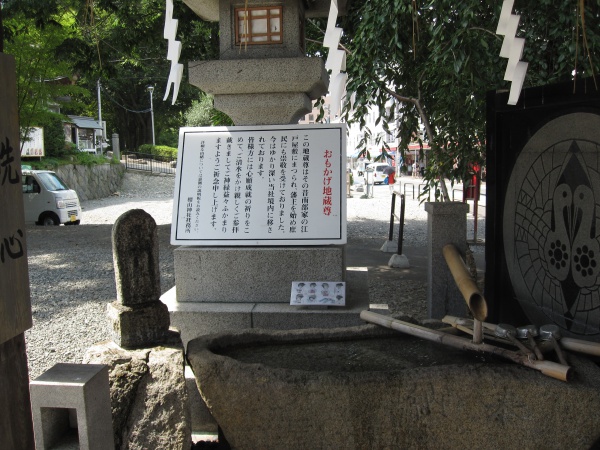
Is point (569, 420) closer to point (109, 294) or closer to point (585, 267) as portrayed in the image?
point (585, 267)

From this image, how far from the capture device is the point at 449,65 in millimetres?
4555

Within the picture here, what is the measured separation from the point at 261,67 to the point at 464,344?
95.6 inches

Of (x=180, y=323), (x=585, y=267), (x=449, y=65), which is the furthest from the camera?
(x=449, y=65)

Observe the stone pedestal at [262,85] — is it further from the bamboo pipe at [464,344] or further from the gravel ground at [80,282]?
the gravel ground at [80,282]

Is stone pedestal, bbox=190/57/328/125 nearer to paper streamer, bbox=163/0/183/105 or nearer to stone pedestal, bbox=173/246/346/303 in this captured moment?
paper streamer, bbox=163/0/183/105

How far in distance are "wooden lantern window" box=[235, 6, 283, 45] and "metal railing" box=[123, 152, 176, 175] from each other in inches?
1029

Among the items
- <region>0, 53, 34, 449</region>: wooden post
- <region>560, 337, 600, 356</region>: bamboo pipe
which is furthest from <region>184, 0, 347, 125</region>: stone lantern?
<region>560, 337, 600, 356</region>: bamboo pipe

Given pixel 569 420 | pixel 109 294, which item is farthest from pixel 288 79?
pixel 109 294

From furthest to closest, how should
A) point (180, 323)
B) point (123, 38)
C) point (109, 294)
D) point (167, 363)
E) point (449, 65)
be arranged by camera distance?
point (123, 38)
point (109, 294)
point (449, 65)
point (180, 323)
point (167, 363)

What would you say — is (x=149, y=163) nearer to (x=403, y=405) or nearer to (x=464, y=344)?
(x=464, y=344)

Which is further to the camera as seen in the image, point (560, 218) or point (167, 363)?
point (560, 218)

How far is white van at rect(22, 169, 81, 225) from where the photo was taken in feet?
45.6

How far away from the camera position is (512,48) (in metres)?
2.85

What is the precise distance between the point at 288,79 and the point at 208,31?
545 cm
